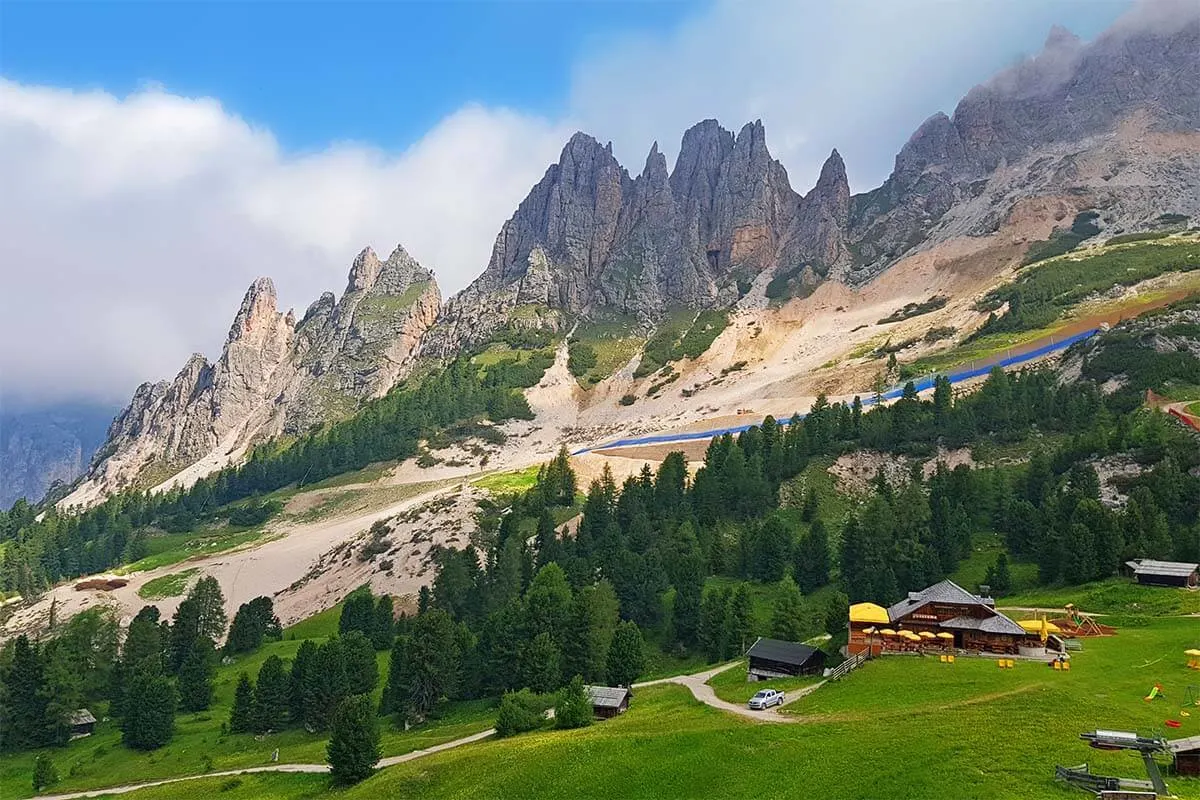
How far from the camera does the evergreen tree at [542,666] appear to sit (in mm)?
70500

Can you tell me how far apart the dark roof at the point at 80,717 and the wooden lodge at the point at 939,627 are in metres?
79.6

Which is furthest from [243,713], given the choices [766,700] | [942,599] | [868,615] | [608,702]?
[942,599]

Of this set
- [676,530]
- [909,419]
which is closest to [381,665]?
[676,530]

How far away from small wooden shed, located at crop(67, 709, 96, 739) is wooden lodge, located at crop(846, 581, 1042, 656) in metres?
79.6

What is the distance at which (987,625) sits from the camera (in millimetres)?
55281

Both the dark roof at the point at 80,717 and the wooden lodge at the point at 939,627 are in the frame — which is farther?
the dark roof at the point at 80,717

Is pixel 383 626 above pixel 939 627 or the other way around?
the other way around

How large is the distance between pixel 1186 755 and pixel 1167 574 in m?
46.3

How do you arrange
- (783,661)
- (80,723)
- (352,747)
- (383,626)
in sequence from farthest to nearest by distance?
1. (383,626)
2. (80,723)
3. (783,661)
4. (352,747)

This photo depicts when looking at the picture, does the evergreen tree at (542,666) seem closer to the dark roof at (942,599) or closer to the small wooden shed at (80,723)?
the dark roof at (942,599)

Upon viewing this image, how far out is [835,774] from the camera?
35.0 m

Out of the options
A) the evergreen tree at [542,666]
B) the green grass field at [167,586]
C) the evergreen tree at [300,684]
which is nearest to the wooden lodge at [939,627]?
the evergreen tree at [542,666]

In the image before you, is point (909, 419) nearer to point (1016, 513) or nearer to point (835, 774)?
point (1016, 513)

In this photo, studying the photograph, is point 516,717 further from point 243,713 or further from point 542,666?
point 243,713
